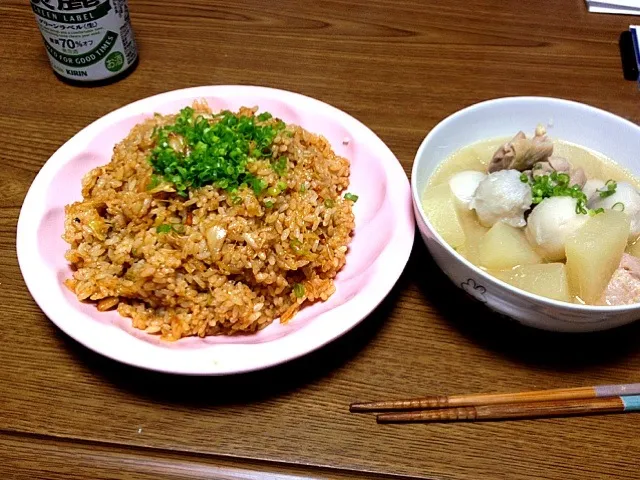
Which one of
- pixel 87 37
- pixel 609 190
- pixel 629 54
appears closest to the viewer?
pixel 609 190

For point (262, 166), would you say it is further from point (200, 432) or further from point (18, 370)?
point (18, 370)

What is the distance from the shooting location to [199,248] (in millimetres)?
1588

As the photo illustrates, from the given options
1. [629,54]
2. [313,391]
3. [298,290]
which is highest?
[629,54]

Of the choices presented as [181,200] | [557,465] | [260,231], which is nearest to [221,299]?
[260,231]

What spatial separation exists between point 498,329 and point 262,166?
0.86m

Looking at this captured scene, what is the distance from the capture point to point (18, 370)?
1606 mm

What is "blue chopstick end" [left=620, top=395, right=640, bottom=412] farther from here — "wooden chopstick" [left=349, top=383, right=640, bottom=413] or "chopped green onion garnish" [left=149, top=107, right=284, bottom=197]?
"chopped green onion garnish" [left=149, top=107, right=284, bottom=197]

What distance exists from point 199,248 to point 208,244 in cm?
3

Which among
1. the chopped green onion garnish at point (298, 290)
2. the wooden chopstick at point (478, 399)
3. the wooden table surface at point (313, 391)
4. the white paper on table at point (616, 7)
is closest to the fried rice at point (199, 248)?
the chopped green onion garnish at point (298, 290)

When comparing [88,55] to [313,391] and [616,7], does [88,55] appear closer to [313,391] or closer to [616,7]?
[313,391]

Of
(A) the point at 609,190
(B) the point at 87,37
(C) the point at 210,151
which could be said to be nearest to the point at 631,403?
(A) the point at 609,190

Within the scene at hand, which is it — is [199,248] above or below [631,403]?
above

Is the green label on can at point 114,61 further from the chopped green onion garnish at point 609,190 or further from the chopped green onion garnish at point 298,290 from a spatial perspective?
the chopped green onion garnish at point 609,190

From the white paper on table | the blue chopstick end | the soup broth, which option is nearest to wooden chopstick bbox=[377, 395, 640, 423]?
the blue chopstick end
